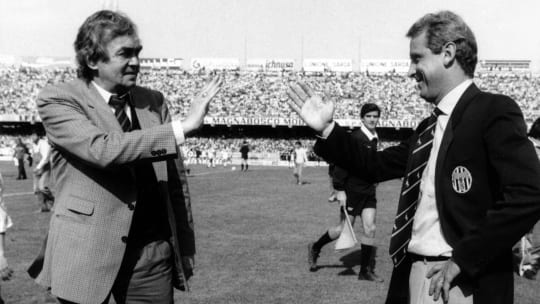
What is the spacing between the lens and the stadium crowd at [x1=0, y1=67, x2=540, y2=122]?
6144cm

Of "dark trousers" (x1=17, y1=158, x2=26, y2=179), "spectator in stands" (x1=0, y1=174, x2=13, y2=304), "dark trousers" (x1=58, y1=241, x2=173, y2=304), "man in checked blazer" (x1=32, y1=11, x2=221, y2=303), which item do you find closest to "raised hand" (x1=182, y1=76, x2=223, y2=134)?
"man in checked blazer" (x1=32, y1=11, x2=221, y2=303)

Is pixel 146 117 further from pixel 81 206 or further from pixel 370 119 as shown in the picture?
pixel 370 119

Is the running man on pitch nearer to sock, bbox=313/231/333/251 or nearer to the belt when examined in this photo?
sock, bbox=313/231/333/251

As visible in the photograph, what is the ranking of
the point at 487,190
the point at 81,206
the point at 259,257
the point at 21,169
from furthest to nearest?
the point at 21,169 → the point at 259,257 → the point at 81,206 → the point at 487,190

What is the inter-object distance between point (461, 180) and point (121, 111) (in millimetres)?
2032

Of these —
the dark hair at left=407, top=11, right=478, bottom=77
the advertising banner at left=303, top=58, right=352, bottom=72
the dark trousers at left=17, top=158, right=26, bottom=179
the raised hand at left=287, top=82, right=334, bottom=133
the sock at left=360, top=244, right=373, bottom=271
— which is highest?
the dark hair at left=407, top=11, right=478, bottom=77

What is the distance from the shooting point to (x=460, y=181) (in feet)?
9.14

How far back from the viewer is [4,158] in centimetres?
5591

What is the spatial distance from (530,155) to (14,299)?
638cm

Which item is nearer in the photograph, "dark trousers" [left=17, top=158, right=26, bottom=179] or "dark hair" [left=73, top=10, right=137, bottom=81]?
"dark hair" [left=73, top=10, right=137, bottom=81]

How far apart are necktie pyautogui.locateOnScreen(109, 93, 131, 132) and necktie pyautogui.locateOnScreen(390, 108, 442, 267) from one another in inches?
66.3

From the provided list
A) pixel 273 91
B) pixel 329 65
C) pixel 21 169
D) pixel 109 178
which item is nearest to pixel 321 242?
pixel 109 178

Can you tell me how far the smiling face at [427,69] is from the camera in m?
3.03

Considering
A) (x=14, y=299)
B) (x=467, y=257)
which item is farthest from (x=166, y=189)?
(x=14, y=299)
